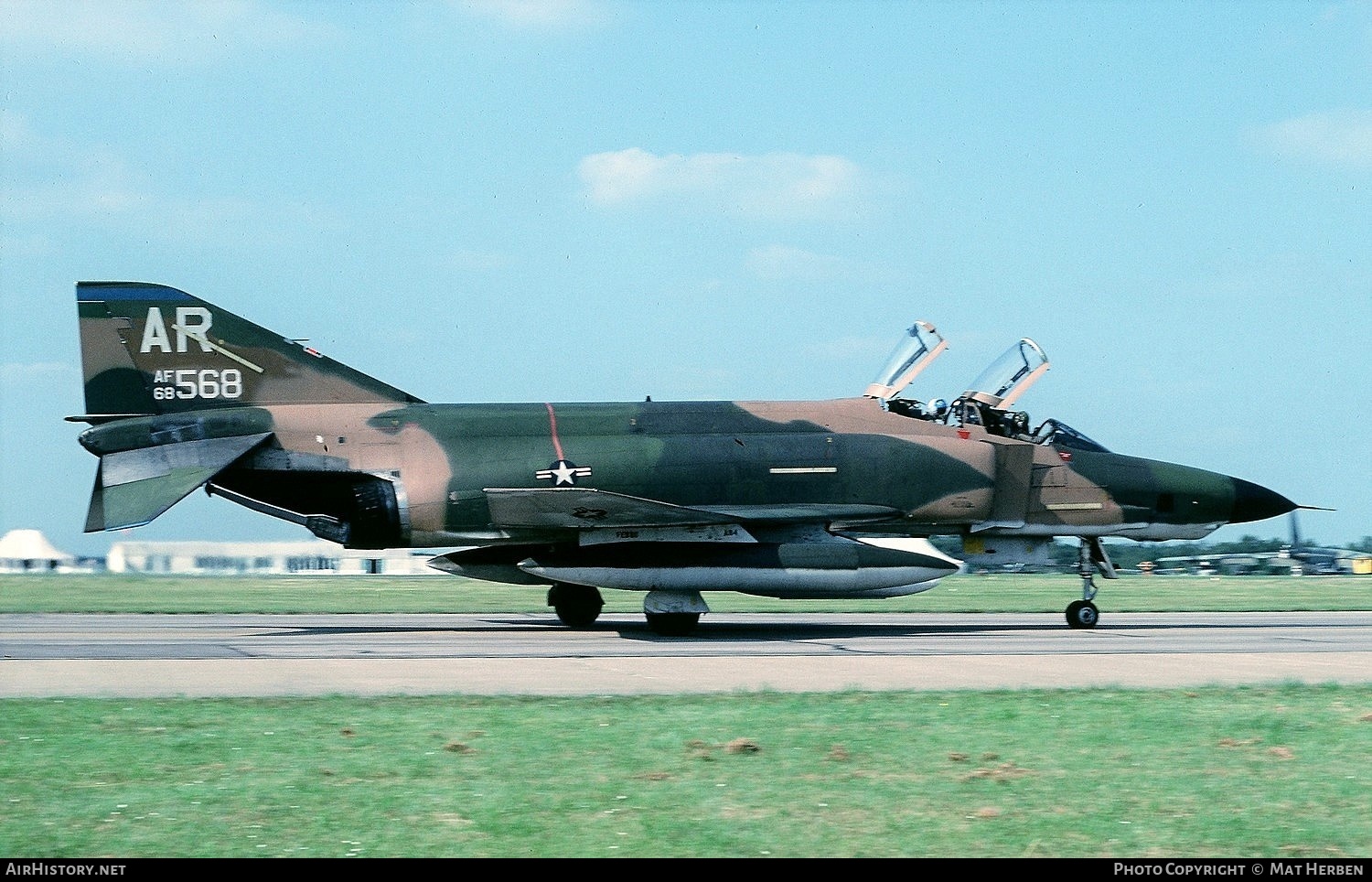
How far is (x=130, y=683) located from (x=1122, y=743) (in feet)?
28.0

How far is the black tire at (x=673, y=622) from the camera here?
1966cm

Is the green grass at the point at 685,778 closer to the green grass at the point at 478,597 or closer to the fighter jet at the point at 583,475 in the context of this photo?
the fighter jet at the point at 583,475

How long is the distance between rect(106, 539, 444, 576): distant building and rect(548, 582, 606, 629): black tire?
17370 millimetres

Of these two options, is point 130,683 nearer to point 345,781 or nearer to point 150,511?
point 345,781

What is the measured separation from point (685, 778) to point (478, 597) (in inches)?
913

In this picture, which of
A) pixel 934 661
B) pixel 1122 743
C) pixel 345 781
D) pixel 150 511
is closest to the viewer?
pixel 345 781

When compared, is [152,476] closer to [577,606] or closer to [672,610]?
[577,606]

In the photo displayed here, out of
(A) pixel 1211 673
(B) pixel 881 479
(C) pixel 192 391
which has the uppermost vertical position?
(C) pixel 192 391

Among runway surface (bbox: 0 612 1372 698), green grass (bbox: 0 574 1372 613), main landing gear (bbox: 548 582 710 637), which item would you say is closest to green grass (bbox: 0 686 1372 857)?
runway surface (bbox: 0 612 1372 698)

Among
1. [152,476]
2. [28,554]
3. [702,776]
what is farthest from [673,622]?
[28,554]

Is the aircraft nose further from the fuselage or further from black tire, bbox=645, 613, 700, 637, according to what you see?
black tire, bbox=645, 613, 700, 637
